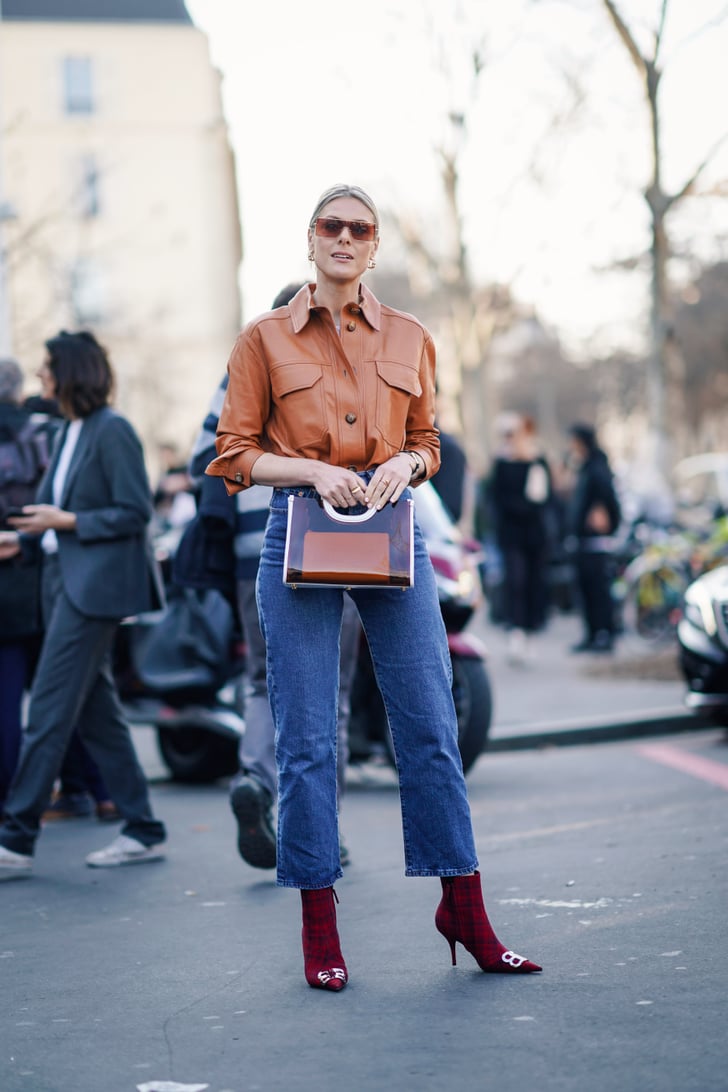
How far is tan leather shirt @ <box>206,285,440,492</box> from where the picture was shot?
4047 millimetres

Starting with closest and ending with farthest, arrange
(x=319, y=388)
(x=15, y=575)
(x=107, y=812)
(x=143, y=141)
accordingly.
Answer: (x=319, y=388)
(x=15, y=575)
(x=107, y=812)
(x=143, y=141)

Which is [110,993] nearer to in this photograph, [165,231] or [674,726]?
[674,726]

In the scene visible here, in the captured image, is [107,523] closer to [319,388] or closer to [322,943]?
[319,388]

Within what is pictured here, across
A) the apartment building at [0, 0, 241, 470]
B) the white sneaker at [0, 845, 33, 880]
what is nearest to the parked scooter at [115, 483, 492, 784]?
the white sneaker at [0, 845, 33, 880]

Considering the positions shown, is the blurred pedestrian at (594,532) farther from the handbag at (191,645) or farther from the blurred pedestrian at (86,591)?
the blurred pedestrian at (86,591)

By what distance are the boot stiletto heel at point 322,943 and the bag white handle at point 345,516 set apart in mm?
930

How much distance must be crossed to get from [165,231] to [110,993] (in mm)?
41811

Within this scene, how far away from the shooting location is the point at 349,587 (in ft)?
13.1

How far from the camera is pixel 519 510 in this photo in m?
14.1

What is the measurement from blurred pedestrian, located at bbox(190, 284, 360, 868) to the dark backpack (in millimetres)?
1115

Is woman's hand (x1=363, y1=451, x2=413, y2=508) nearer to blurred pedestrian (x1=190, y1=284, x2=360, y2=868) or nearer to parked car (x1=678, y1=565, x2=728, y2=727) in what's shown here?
blurred pedestrian (x1=190, y1=284, x2=360, y2=868)

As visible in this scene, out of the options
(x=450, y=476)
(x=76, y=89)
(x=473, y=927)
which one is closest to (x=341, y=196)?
(x=473, y=927)

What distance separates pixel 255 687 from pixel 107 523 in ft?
2.75

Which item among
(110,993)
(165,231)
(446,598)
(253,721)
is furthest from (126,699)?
(165,231)
